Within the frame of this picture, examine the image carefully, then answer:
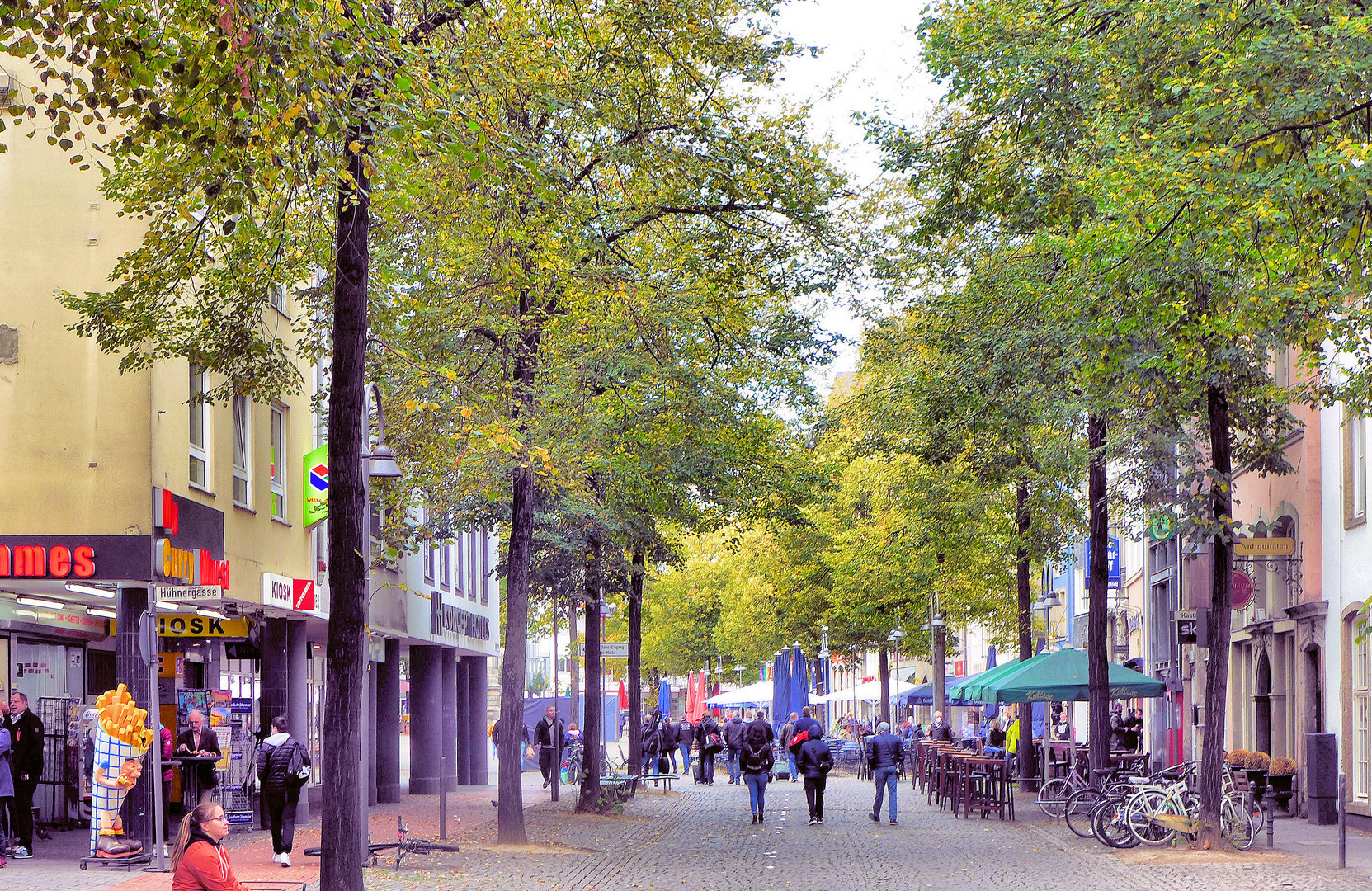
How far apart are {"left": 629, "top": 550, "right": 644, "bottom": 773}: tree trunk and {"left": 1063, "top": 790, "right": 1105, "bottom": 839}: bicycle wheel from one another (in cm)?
845

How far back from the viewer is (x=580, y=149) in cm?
1911

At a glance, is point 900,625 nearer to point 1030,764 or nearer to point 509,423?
point 1030,764

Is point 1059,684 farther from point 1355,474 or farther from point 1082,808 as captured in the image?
point 1355,474

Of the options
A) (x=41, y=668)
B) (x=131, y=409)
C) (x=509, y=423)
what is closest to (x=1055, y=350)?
(x=509, y=423)

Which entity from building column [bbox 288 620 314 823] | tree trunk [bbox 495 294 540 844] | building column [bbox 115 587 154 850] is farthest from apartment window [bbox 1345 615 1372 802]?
building column [bbox 115 587 154 850]

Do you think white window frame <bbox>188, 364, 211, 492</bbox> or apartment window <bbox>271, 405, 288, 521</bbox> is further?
apartment window <bbox>271, 405, 288, 521</bbox>

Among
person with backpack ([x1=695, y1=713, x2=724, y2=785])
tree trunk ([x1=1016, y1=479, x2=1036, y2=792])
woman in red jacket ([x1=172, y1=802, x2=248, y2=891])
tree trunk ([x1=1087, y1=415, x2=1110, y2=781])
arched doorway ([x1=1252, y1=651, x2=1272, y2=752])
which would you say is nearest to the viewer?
woman in red jacket ([x1=172, y1=802, x2=248, y2=891])

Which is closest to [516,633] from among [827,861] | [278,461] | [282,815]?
[282,815]

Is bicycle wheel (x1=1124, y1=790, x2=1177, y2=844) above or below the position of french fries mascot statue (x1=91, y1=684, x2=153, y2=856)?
below

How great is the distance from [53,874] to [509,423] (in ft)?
20.7

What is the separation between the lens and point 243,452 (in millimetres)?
24031

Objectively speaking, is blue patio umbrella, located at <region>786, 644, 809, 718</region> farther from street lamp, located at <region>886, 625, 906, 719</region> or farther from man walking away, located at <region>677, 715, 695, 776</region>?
street lamp, located at <region>886, 625, 906, 719</region>

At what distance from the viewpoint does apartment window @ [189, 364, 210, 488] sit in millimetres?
21594

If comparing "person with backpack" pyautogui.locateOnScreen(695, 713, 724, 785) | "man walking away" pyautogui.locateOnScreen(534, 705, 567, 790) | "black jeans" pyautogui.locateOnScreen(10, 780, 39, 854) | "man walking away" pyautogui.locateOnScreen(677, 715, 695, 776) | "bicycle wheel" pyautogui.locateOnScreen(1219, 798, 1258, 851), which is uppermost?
"black jeans" pyautogui.locateOnScreen(10, 780, 39, 854)
